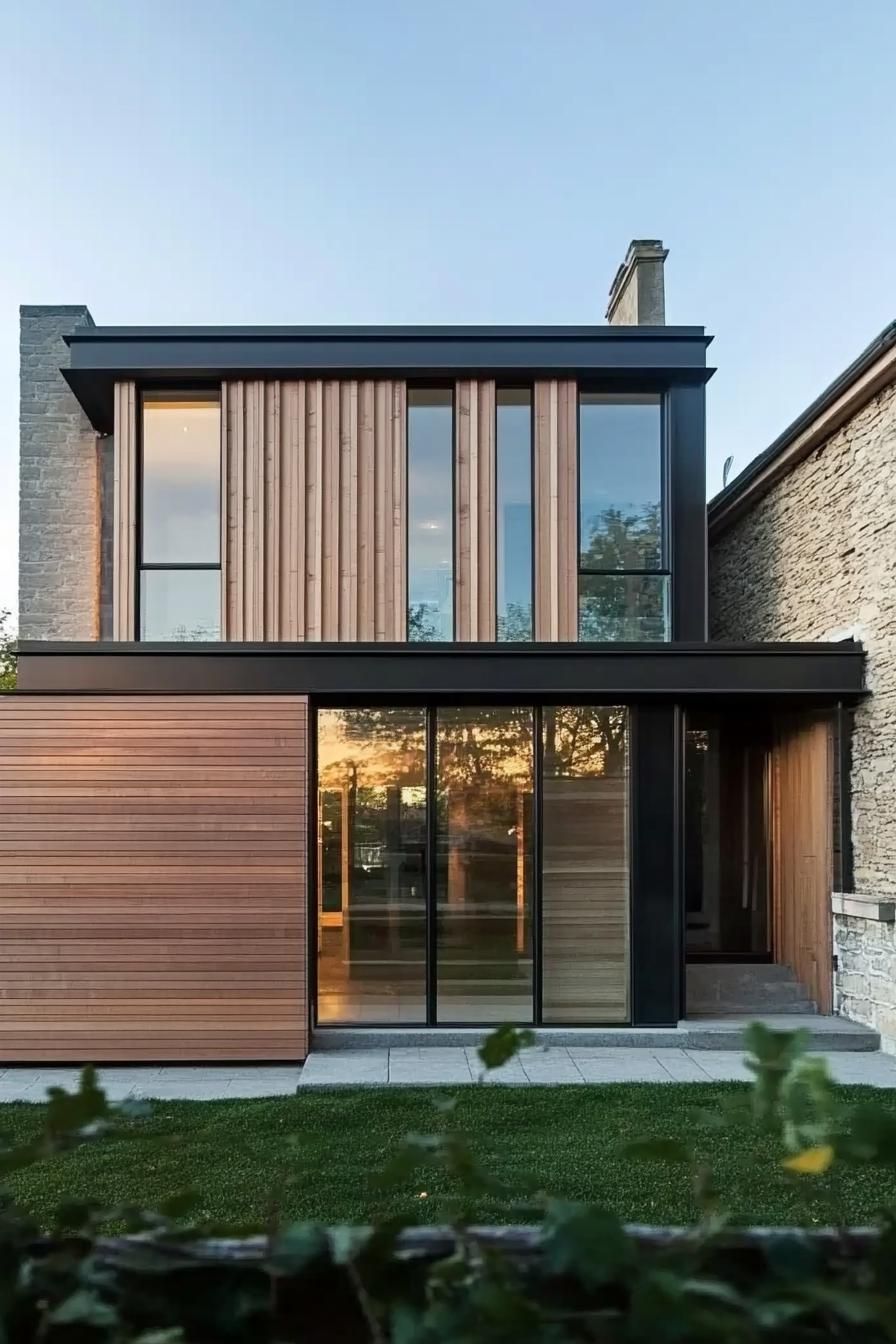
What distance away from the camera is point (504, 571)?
26.5 feet

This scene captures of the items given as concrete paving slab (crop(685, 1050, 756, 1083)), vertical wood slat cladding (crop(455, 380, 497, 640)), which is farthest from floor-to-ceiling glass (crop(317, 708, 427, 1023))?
concrete paving slab (crop(685, 1050, 756, 1083))

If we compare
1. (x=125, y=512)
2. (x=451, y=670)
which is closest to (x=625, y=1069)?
(x=451, y=670)

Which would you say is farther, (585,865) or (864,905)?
(585,865)

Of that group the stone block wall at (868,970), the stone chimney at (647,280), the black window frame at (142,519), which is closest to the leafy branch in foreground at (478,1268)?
the stone block wall at (868,970)

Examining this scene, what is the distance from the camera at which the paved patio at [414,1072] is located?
6344mm

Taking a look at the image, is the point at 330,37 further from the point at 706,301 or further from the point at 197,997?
the point at 197,997

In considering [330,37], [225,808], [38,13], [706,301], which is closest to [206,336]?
[225,808]

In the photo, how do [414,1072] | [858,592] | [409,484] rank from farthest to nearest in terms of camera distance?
[409,484] → [858,592] → [414,1072]

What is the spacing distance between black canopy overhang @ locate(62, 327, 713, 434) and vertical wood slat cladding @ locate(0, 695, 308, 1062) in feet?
9.87

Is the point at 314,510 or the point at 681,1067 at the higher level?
the point at 314,510

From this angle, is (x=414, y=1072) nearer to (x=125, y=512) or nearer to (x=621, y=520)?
(x=621, y=520)

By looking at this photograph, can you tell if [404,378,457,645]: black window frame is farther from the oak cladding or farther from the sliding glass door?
the sliding glass door

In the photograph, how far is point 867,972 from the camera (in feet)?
24.1

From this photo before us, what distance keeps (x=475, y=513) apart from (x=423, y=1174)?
17.5 ft
